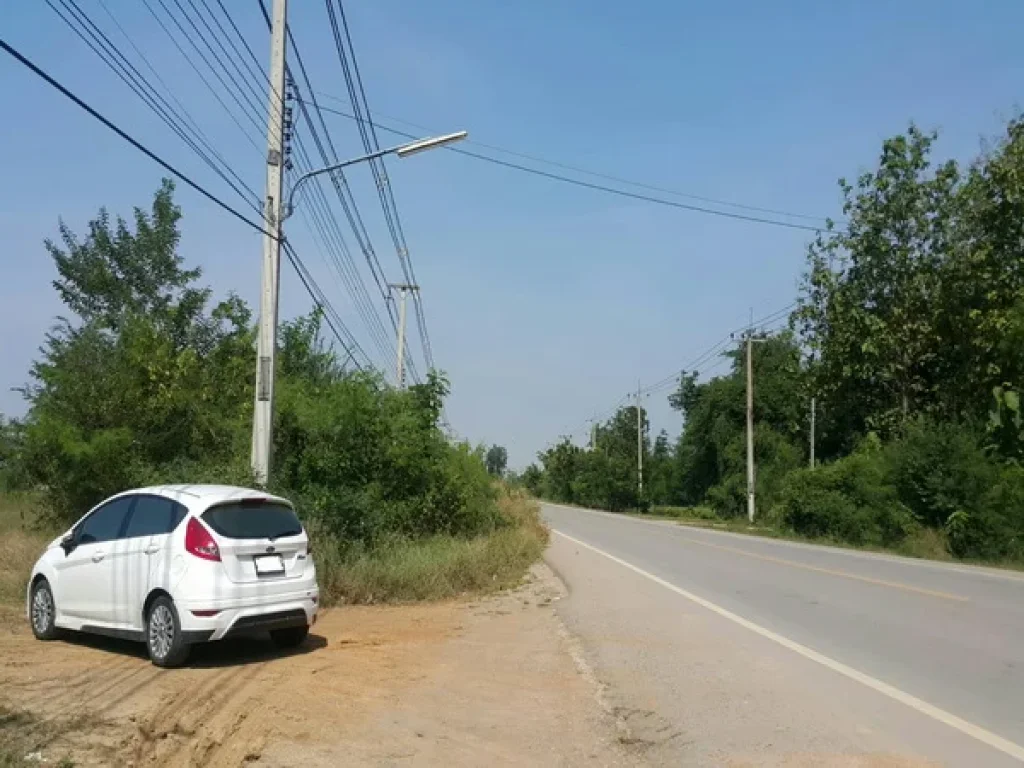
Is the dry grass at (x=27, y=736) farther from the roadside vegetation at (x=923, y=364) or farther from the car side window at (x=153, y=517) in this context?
the roadside vegetation at (x=923, y=364)

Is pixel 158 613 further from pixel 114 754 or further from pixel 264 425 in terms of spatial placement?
pixel 264 425

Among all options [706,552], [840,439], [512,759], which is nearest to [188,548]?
[512,759]

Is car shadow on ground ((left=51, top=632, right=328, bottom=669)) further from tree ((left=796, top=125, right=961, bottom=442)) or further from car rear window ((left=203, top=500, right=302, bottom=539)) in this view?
tree ((left=796, top=125, right=961, bottom=442))

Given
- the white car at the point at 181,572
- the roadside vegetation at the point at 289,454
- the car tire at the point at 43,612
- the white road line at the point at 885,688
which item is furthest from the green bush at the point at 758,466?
the car tire at the point at 43,612

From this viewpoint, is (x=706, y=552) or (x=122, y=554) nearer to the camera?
(x=122, y=554)

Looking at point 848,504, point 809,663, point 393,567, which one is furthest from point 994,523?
point 809,663

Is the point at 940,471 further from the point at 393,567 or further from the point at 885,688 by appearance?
the point at 885,688

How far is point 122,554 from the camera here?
9.95 m

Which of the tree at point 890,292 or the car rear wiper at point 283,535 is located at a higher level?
the tree at point 890,292

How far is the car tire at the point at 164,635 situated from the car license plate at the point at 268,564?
0.87 meters

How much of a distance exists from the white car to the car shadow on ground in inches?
7.7

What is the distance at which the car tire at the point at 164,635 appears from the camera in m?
9.16

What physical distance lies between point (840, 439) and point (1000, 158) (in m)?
35.4

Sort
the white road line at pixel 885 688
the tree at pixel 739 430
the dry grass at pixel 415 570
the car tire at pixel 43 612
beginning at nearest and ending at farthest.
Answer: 1. the white road line at pixel 885 688
2. the car tire at pixel 43 612
3. the dry grass at pixel 415 570
4. the tree at pixel 739 430
